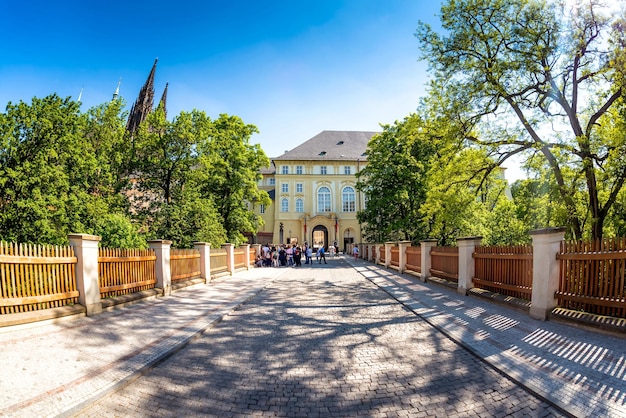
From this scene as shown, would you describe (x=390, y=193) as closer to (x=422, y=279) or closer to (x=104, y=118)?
(x=422, y=279)

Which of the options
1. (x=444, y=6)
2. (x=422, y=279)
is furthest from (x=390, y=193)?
(x=444, y=6)

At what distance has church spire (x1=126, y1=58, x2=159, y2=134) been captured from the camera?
51781 mm

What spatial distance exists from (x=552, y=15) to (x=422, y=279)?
383 inches

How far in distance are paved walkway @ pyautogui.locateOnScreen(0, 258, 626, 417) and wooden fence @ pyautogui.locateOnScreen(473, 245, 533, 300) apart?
726mm

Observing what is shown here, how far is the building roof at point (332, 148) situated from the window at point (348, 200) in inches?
218

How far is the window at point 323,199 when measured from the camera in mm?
55656

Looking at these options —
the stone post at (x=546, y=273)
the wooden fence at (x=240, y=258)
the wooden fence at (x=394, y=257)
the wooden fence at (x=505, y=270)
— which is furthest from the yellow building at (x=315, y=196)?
the stone post at (x=546, y=273)

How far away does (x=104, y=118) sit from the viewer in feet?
79.6

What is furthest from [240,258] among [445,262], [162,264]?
[445,262]

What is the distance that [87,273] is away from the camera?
22.6 feet

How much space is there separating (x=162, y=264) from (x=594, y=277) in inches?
397

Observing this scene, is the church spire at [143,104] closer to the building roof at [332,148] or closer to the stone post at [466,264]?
the building roof at [332,148]

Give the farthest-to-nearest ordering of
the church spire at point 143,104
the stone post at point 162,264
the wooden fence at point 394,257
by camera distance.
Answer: the church spire at point 143,104, the wooden fence at point 394,257, the stone post at point 162,264

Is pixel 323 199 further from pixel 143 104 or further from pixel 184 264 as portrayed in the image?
pixel 184 264
